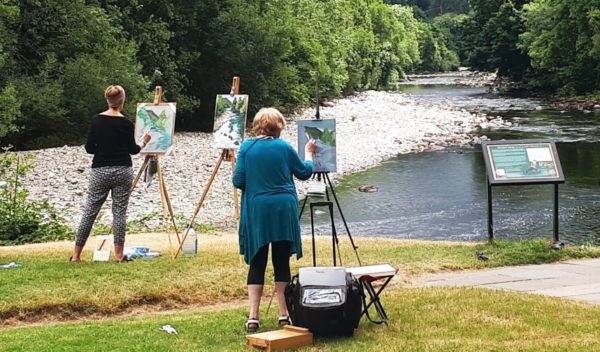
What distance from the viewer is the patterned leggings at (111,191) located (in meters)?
8.96

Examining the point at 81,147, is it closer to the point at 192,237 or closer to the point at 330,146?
the point at 192,237

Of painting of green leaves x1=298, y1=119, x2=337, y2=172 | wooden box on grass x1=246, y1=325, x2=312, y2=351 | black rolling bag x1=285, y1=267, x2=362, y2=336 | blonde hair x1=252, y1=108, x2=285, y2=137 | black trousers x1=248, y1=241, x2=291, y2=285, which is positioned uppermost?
blonde hair x1=252, y1=108, x2=285, y2=137

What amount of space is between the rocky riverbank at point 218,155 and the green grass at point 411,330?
10.4m

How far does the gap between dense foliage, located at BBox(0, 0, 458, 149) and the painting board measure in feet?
11.8

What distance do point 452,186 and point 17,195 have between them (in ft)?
44.1

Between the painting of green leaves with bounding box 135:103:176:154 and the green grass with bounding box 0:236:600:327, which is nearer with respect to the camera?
the green grass with bounding box 0:236:600:327

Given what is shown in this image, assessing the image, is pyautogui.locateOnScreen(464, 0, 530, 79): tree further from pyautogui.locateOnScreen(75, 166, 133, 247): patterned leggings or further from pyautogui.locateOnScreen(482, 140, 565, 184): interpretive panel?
pyautogui.locateOnScreen(75, 166, 133, 247): patterned leggings

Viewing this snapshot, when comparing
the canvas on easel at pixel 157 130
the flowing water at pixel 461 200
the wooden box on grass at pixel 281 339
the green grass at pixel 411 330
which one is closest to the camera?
the wooden box on grass at pixel 281 339

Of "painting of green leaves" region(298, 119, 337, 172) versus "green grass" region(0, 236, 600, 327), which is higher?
"painting of green leaves" region(298, 119, 337, 172)

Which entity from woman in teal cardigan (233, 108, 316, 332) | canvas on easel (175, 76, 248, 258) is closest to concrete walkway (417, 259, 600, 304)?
woman in teal cardigan (233, 108, 316, 332)

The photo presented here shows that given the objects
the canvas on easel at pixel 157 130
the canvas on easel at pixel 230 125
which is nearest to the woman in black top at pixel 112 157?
the canvas on easel at pixel 157 130

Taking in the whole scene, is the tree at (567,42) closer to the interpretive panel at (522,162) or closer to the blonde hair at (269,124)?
the interpretive panel at (522,162)

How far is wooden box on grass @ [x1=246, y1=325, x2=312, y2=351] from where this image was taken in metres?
5.72

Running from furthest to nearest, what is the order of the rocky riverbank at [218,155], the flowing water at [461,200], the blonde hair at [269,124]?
1. the rocky riverbank at [218,155]
2. the flowing water at [461,200]
3. the blonde hair at [269,124]
